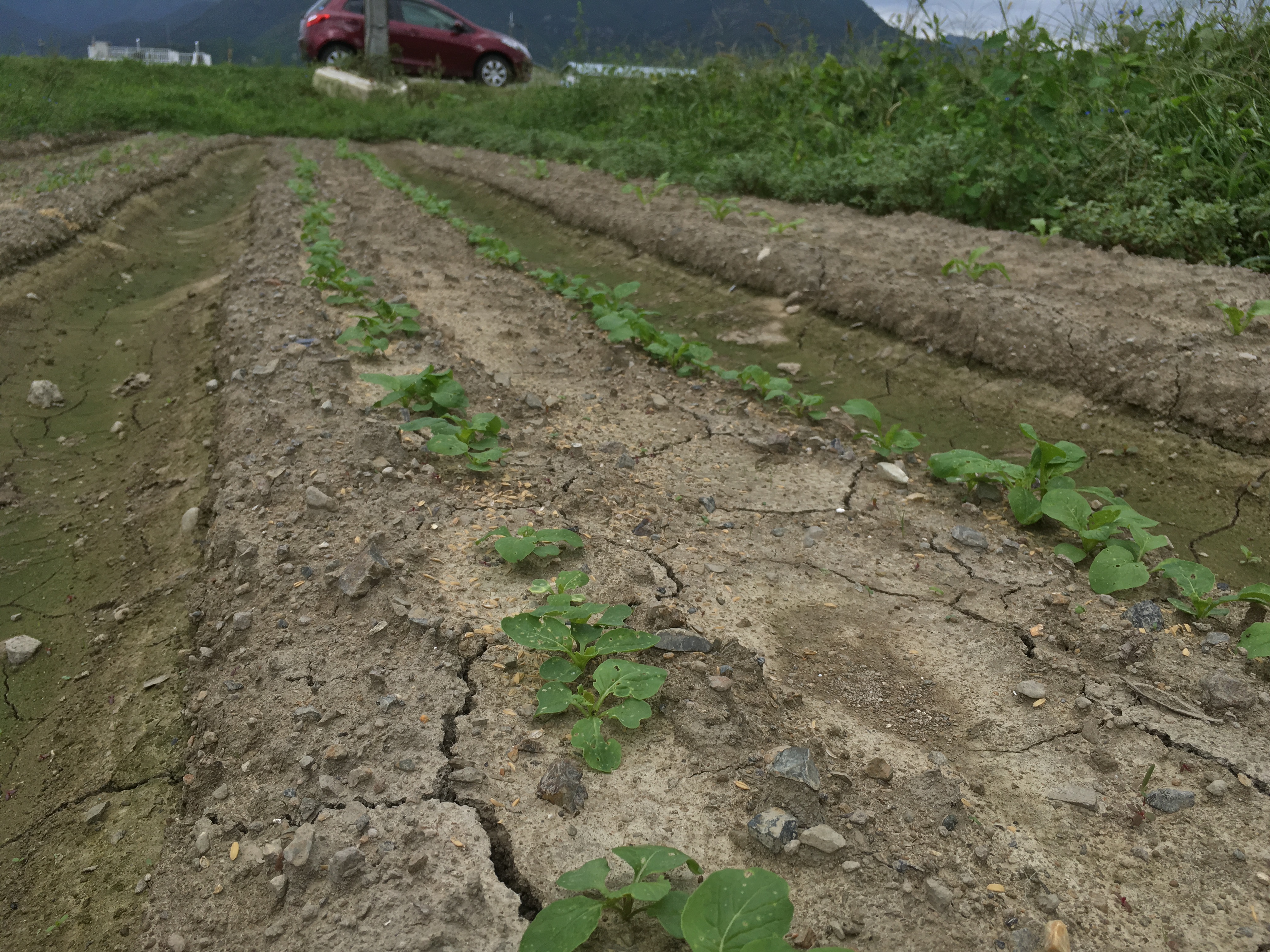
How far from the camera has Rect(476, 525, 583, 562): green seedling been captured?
2.41m

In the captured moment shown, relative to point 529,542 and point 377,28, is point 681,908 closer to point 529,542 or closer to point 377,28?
point 529,542

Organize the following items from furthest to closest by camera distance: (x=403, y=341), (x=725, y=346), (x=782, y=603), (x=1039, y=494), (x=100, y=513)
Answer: (x=725, y=346)
(x=403, y=341)
(x=100, y=513)
(x=1039, y=494)
(x=782, y=603)

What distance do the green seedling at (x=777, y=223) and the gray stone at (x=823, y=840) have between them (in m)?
5.04

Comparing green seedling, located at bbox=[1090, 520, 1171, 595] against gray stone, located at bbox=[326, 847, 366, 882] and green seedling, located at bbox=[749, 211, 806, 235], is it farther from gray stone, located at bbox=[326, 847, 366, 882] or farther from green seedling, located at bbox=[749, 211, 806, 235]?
green seedling, located at bbox=[749, 211, 806, 235]

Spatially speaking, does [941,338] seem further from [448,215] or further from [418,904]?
[448,215]

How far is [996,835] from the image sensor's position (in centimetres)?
172

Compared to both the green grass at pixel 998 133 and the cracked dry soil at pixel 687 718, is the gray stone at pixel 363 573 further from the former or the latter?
the green grass at pixel 998 133

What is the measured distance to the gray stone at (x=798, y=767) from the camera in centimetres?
176

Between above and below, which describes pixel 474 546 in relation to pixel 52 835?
above

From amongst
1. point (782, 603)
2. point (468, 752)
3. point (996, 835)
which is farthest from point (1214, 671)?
point (468, 752)

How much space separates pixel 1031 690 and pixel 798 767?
0.77 meters

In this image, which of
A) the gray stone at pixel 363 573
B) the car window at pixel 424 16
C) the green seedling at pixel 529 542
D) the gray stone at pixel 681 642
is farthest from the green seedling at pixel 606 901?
the car window at pixel 424 16

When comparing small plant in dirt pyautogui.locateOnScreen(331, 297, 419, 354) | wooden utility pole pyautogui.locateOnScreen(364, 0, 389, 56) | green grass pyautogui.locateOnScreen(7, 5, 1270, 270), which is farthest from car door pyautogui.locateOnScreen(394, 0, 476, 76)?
small plant in dirt pyautogui.locateOnScreen(331, 297, 419, 354)

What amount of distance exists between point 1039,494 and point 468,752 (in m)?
2.33
